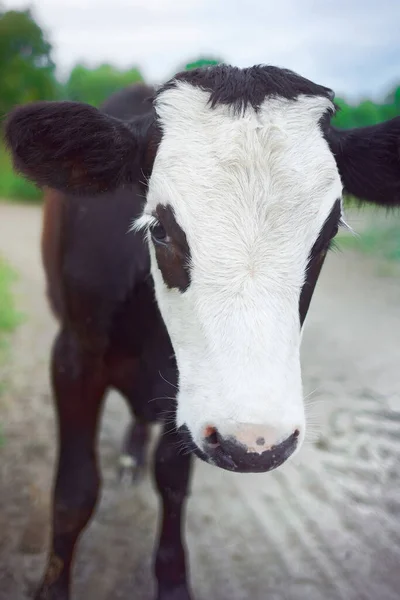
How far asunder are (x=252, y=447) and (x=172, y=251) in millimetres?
648

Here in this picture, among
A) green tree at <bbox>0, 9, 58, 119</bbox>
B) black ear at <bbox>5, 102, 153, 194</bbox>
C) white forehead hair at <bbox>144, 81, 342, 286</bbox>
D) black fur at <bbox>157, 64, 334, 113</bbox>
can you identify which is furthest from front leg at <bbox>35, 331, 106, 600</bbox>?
green tree at <bbox>0, 9, 58, 119</bbox>

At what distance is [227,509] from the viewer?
11.6ft

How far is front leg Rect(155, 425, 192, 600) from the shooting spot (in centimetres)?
280

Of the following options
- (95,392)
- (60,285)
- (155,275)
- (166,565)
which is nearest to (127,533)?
(166,565)

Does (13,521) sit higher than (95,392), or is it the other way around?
(95,392)

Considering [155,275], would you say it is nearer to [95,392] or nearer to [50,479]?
[95,392]

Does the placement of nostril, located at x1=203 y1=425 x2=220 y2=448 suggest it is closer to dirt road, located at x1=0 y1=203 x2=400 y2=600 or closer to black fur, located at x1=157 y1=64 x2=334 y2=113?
dirt road, located at x1=0 y1=203 x2=400 y2=600

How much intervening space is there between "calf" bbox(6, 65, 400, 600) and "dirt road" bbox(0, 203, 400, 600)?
0.61 meters

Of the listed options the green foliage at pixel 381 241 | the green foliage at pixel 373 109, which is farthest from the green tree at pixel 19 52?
the green foliage at pixel 381 241

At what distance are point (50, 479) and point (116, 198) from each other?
76.3 inches

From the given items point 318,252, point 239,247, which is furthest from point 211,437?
point 318,252

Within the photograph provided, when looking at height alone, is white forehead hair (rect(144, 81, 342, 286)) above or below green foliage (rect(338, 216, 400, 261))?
above

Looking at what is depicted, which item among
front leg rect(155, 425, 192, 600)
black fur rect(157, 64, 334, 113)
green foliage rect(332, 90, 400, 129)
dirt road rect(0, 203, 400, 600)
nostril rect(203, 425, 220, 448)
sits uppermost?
black fur rect(157, 64, 334, 113)

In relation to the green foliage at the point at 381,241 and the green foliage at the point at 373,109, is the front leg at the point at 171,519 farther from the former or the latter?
the green foliage at the point at 381,241
